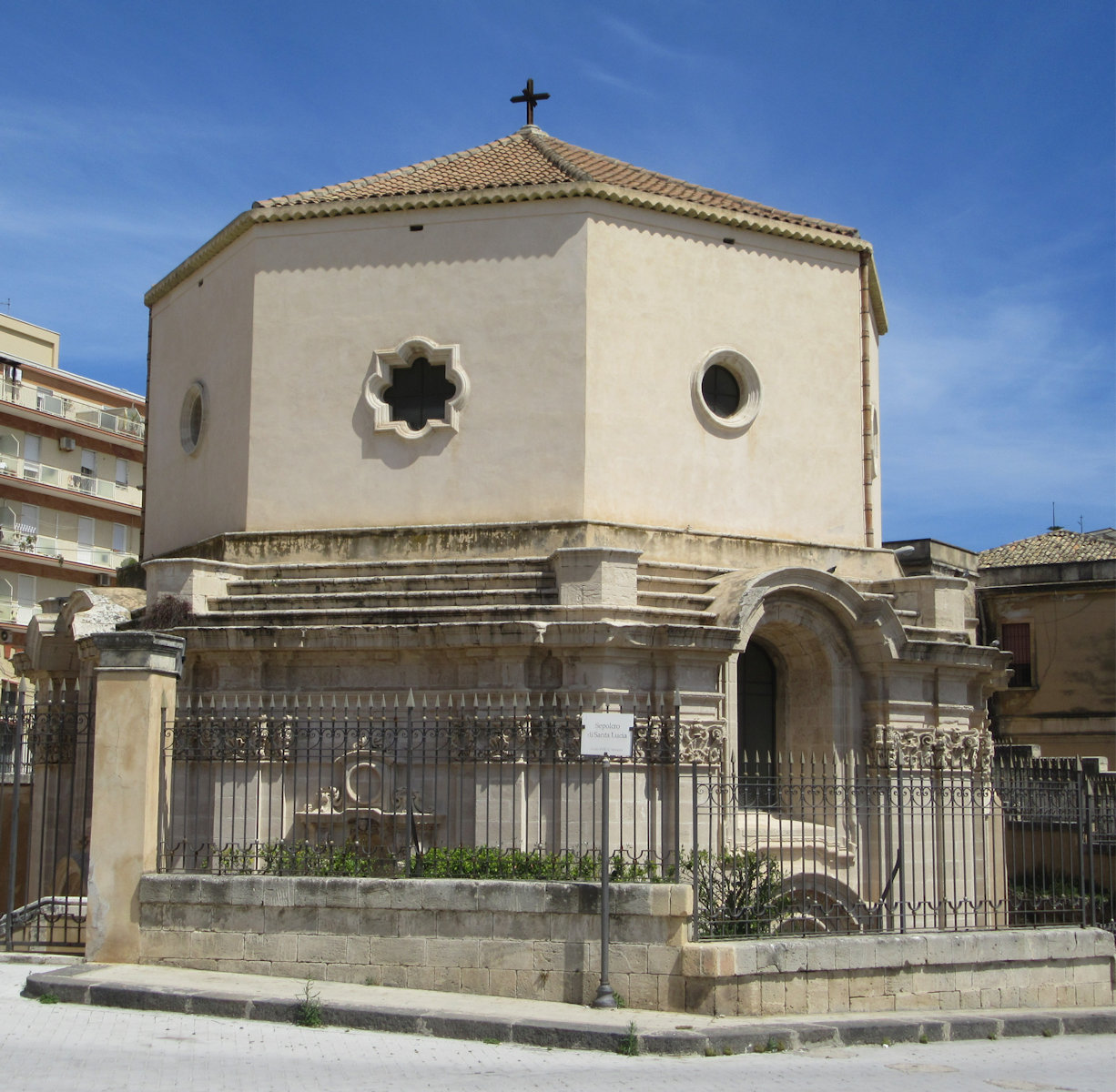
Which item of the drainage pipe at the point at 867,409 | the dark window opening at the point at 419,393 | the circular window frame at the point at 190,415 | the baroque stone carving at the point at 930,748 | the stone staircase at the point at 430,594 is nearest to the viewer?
the stone staircase at the point at 430,594

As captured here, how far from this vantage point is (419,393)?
55.5ft

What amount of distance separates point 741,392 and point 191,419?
7320 millimetres

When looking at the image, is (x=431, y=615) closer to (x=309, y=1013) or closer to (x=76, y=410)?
(x=309, y=1013)

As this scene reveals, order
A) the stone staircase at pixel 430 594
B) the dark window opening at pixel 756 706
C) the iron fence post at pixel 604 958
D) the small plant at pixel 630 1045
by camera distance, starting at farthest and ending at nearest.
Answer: the dark window opening at pixel 756 706
the stone staircase at pixel 430 594
the iron fence post at pixel 604 958
the small plant at pixel 630 1045

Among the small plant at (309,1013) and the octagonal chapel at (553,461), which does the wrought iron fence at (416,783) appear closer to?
the octagonal chapel at (553,461)

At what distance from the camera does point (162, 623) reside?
15.7 metres

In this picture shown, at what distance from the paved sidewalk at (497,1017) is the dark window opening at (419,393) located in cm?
729

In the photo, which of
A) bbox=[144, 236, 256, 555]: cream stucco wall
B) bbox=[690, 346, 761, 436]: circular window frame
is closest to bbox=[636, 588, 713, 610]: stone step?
bbox=[690, 346, 761, 436]: circular window frame

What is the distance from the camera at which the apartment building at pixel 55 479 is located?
37.4 m

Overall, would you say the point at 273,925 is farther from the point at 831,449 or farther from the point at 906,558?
the point at 906,558

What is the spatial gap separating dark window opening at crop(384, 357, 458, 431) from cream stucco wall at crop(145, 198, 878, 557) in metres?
0.37

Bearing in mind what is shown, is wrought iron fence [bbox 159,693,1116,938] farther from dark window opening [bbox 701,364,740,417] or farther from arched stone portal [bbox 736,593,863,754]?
dark window opening [bbox 701,364,740,417]

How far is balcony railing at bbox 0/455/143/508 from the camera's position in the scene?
3781cm

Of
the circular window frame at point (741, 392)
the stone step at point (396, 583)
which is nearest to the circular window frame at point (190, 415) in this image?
the stone step at point (396, 583)
